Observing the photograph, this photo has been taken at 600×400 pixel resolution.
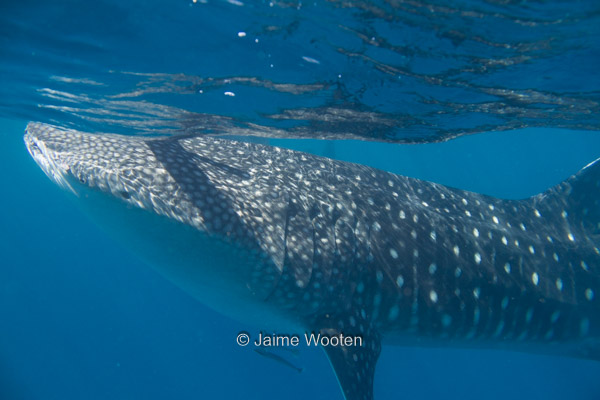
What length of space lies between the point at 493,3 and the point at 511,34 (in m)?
0.89

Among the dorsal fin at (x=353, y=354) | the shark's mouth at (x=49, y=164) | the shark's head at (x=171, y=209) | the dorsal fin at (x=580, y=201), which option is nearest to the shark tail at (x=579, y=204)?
the dorsal fin at (x=580, y=201)

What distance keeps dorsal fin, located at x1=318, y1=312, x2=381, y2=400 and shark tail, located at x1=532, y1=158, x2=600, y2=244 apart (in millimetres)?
4930

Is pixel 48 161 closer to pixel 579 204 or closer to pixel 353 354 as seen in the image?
pixel 353 354

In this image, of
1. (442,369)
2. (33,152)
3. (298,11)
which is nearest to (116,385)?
(442,369)

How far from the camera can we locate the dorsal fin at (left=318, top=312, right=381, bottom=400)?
4746 mm

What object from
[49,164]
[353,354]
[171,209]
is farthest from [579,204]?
[49,164]

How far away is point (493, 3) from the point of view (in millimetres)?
4004

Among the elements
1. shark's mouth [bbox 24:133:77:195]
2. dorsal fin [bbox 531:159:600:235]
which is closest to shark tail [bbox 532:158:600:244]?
dorsal fin [bbox 531:159:600:235]

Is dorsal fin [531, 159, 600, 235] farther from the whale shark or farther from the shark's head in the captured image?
the shark's head

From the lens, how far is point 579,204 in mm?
7527

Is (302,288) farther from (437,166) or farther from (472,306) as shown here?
(437,166)

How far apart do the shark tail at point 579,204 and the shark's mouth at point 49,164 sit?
28.4ft

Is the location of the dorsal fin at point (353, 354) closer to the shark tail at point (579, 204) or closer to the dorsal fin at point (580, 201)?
the shark tail at point (579, 204)

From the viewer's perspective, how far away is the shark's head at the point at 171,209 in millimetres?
4605
